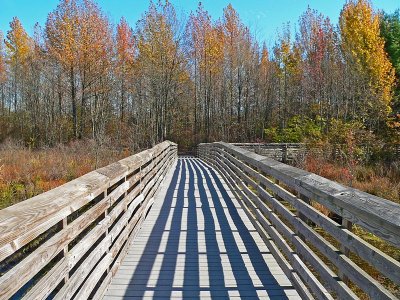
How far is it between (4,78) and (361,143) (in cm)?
3832

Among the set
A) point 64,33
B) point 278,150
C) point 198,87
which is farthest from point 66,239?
point 198,87

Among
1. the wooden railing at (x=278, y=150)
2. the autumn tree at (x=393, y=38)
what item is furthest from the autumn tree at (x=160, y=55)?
the autumn tree at (x=393, y=38)

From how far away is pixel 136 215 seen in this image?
6051 millimetres

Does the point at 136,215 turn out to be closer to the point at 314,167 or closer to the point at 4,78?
the point at 314,167

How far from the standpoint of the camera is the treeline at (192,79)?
28.8 meters

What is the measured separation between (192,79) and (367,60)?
18.8 metres

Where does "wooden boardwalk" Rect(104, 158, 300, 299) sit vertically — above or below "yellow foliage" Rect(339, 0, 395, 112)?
below

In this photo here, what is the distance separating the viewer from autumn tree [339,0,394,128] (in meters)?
27.9

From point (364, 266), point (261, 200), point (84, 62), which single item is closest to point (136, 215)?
point (261, 200)

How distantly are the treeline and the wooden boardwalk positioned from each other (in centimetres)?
2048

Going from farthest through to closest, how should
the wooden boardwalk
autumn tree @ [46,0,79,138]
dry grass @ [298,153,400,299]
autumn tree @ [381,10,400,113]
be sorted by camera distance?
autumn tree @ [381,10,400,113]
autumn tree @ [46,0,79,138]
dry grass @ [298,153,400,299]
the wooden boardwalk

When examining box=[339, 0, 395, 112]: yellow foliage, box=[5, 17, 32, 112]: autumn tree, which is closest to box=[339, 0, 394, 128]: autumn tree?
box=[339, 0, 395, 112]: yellow foliage

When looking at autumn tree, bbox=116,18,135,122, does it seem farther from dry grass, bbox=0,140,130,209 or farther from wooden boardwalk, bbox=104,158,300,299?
wooden boardwalk, bbox=104,158,300,299

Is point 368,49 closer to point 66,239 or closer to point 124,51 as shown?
point 124,51
